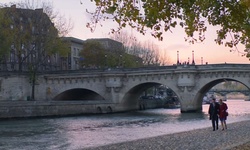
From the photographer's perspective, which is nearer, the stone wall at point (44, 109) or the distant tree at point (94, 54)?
the stone wall at point (44, 109)

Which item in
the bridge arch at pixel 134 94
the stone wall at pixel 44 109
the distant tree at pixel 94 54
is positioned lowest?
the stone wall at pixel 44 109

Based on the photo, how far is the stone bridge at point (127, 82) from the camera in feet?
235

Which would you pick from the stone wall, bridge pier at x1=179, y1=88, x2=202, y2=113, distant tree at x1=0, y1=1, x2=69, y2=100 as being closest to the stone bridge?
bridge pier at x1=179, y1=88, x2=202, y2=113

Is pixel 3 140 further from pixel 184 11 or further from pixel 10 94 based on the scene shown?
pixel 10 94

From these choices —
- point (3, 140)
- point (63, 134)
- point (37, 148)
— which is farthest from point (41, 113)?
point (37, 148)

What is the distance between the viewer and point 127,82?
78125 mm

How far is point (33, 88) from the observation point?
258 ft

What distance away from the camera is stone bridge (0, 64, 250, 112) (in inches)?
2815

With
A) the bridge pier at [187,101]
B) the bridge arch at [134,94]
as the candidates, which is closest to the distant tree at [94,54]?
the bridge arch at [134,94]

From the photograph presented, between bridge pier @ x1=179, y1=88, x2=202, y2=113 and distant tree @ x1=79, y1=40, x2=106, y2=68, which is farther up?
distant tree @ x1=79, y1=40, x2=106, y2=68

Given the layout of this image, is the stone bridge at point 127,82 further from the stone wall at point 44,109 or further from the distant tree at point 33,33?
the stone wall at point 44,109

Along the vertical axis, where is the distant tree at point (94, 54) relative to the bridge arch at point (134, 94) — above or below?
above

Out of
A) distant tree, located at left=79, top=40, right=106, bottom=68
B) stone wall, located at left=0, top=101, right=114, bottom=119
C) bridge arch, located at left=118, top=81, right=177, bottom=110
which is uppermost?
distant tree, located at left=79, top=40, right=106, bottom=68

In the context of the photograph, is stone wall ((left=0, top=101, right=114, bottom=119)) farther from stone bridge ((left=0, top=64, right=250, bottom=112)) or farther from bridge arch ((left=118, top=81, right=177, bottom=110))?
bridge arch ((left=118, top=81, right=177, bottom=110))
